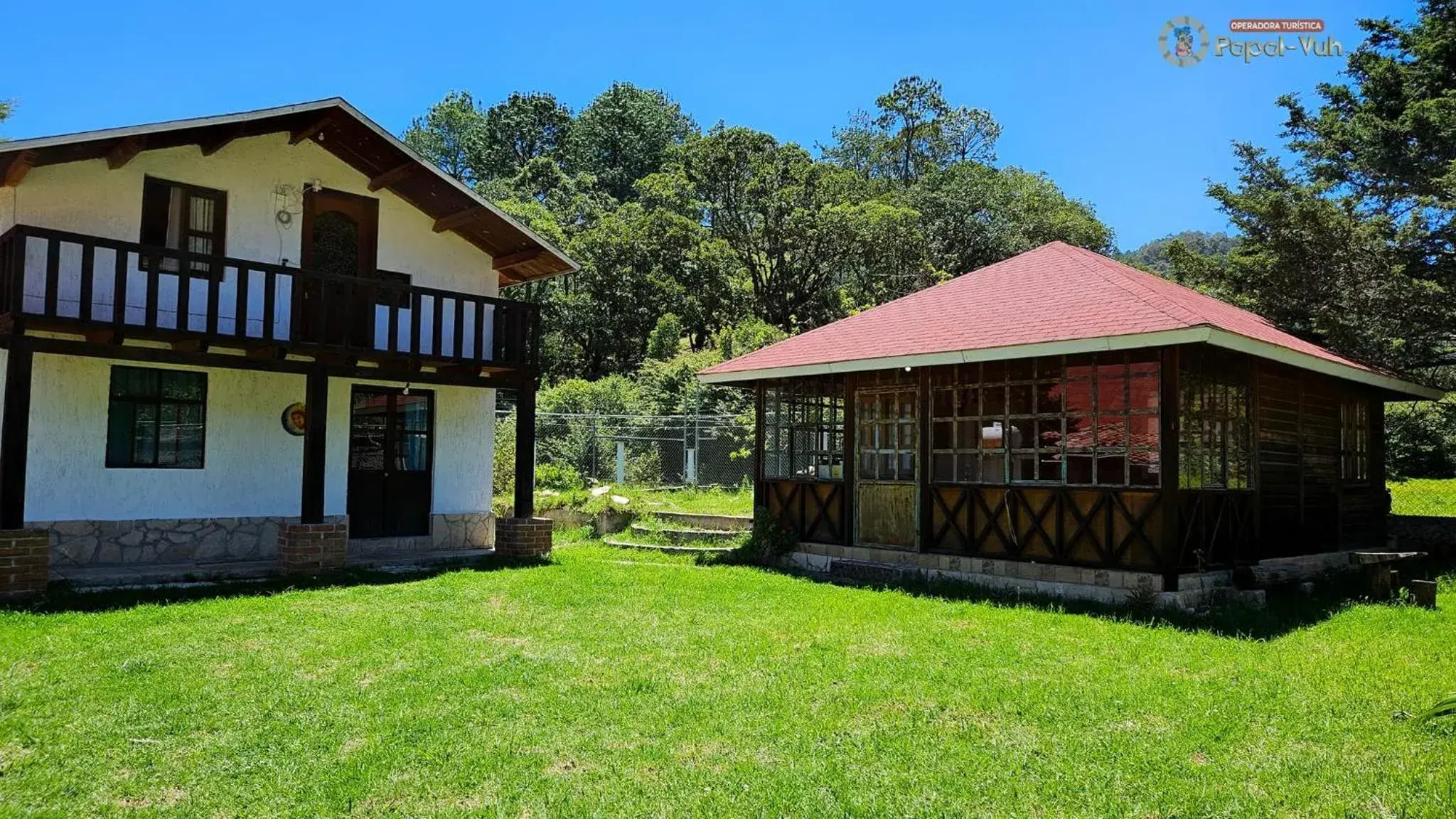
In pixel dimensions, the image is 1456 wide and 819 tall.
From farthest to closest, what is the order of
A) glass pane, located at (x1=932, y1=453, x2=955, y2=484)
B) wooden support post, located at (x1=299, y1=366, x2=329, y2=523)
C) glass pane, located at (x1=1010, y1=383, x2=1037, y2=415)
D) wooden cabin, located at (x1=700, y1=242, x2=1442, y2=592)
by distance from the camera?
glass pane, located at (x1=932, y1=453, x2=955, y2=484)
wooden support post, located at (x1=299, y1=366, x2=329, y2=523)
glass pane, located at (x1=1010, y1=383, x2=1037, y2=415)
wooden cabin, located at (x1=700, y1=242, x2=1442, y2=592)

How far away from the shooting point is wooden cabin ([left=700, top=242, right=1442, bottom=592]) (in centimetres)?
1011

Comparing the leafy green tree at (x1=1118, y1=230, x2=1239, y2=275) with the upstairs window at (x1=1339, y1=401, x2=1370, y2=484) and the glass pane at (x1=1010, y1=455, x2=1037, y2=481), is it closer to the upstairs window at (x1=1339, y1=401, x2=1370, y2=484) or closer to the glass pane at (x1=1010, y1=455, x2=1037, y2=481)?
the upstairs window at (x1=1339, y1=401, x2=1370, y2=484)

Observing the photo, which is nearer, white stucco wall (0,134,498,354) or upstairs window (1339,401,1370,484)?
white stucco wall (0,134,498,354)

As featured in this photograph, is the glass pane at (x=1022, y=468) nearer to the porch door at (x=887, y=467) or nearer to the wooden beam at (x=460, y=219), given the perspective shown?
the porch door at (x=887, y=467)

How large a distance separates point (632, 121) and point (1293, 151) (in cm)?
4529

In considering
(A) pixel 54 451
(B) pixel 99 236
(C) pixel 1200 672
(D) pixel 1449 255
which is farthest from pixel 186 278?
(D) pixel 1449 255

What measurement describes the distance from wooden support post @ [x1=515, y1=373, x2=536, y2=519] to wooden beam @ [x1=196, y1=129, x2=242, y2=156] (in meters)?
4.64

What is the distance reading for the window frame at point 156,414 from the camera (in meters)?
11.4

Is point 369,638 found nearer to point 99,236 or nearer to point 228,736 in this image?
point 228,736

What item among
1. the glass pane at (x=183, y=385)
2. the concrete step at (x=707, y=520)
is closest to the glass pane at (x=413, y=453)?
the glass pane at (x=183, y=385)

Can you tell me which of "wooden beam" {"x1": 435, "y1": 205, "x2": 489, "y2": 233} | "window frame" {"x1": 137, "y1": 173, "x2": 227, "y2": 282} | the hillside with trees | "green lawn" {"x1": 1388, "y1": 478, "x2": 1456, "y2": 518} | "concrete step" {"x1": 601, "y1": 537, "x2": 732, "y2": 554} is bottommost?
"concrete step" {"x1": 601, "y1": 537, "x2": 732, "y2": 554}

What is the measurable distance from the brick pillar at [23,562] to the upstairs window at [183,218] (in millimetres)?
3309

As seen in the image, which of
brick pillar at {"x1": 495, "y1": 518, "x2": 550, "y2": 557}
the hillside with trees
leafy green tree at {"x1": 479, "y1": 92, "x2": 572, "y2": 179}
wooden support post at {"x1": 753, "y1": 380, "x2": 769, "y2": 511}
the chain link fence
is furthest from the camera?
leafy green tree at {"x1": 479, "y1": 92, "x2": 572, "y2": 179}

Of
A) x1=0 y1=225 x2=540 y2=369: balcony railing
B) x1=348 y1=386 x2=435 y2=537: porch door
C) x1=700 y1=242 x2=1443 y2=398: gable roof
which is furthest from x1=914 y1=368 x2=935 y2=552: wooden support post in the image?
x1=348 y1=386 x2=435 y2=537: porch door
